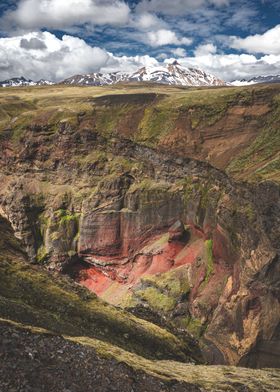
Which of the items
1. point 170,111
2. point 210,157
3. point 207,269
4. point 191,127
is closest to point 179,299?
point 207,269

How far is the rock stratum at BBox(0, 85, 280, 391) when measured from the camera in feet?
94.1

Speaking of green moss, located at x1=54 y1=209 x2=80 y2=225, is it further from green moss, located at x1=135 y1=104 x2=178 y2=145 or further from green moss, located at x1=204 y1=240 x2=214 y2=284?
green moss, located at x1=204 y1=240 x2=214 y2=284

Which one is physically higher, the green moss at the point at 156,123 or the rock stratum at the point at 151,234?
the green moss at the point at 156,123

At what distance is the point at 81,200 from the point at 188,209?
20.4 m

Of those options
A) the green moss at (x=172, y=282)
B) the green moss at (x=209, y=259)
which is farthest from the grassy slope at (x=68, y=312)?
the green moss at (x=209, y=259)

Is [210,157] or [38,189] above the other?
[210,157]

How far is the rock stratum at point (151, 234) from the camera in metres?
28.7

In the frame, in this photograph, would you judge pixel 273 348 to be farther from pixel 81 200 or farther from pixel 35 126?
pixel 35 126

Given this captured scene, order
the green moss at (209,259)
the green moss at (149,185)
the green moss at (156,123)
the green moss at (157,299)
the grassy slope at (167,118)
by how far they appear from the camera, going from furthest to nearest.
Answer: the green moss at (156,123) → the green moss at (149,185) → the grassy slope at (167,118) → the green moss at (209,259) → the green moss at (157,299)

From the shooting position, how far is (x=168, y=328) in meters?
38.6

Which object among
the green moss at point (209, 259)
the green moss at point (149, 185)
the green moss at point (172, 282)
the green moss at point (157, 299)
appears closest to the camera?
the green moss at point (157, 299)

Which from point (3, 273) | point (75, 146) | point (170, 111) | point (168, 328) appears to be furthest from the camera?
point (170, 111)

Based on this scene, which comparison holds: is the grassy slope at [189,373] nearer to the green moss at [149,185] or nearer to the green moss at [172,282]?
the green moss at [172,282]

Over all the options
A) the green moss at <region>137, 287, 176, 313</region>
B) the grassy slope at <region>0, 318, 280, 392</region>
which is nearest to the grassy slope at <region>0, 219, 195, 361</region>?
the grassy slope at <region>0, 318, 280, 392</region>
